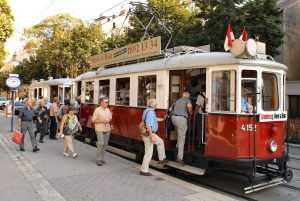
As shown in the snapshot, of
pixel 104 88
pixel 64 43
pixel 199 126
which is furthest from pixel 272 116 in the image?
pixel 64 43

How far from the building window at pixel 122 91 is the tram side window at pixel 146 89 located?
69cm

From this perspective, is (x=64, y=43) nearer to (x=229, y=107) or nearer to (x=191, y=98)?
(x=191, y=98)

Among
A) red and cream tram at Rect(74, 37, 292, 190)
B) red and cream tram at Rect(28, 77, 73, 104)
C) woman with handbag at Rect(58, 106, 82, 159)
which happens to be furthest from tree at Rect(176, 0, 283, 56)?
woman with handbag at Rect(58, 106, 82, 159)

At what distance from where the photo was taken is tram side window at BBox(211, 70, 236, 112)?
726cm

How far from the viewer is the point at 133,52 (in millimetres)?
10688

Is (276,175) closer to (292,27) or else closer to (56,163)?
(56,163)

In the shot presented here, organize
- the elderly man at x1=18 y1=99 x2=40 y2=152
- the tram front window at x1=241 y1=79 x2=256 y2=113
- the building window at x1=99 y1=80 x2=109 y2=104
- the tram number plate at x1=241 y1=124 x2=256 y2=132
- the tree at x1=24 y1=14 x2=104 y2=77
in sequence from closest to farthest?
1. the tram number plate at x1=241 y1=124 x2=256 y2=132
2. the tram front window at x1=241 y1=79 x2=256 y2=113
3. the elderly man at x1=18 y1=99 x2=40 y2=152
4. the building window at x1=99 y1=80 x2=109 y2=104
5. the tree at x1=24 y1=14 x2=104 y2=77

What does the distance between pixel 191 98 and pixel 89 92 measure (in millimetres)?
5605

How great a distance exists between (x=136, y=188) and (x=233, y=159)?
192 cm

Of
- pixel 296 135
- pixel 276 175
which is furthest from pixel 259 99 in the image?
pixel 296 135

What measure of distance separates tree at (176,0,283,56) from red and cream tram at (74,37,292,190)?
9.45m

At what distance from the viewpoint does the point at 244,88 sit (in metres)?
7.27

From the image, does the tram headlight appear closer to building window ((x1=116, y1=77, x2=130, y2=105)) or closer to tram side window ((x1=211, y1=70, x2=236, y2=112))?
tram side window ((x1=211, y1=70, x2=236, y2=112))

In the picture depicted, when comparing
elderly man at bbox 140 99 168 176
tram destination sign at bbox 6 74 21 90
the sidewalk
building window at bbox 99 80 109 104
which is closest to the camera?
the sidewalk
